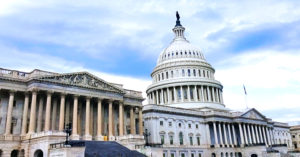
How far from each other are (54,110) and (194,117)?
143ft

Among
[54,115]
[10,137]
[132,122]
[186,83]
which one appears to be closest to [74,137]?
[54,115]

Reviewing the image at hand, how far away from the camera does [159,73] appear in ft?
340

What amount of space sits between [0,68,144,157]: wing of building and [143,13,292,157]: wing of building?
13399mm

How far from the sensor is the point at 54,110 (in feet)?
169

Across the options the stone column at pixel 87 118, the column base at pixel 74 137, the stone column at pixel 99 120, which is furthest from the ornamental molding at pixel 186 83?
the column base at pixel 74 137

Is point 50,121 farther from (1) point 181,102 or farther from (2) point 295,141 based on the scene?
(2) point 295,141

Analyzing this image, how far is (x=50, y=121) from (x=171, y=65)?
57.2 m

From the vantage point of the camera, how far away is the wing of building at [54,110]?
44.9 meters

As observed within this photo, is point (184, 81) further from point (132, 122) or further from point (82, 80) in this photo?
point (82, 80)

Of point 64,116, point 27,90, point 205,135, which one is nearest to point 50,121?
point 64,116

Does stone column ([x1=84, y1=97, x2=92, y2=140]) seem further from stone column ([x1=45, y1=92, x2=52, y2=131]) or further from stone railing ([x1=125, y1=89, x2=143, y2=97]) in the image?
stone railing ([x1=125, y1=89, x2=143, y2=97])

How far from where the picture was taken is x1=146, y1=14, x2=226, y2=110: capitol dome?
310ft

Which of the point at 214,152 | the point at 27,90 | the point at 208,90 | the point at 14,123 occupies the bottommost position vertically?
the point at 214,152

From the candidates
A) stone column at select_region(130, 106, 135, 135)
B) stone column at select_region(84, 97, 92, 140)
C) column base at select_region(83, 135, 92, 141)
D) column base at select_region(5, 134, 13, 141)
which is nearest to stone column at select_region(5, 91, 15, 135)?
column base at select_region(5, 134, 13, 141)
